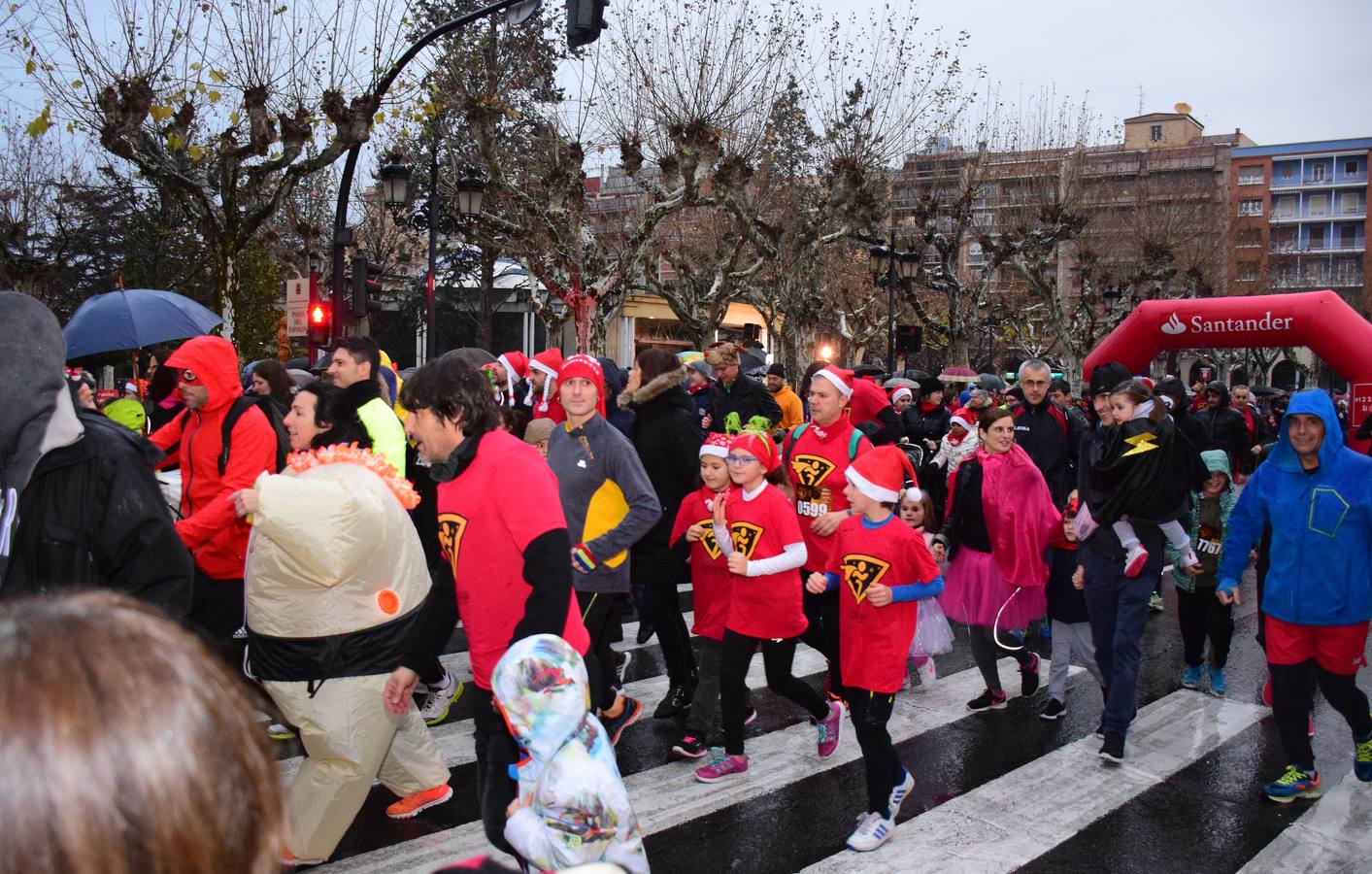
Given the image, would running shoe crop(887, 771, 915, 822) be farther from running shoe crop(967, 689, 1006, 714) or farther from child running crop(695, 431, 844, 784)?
running shoe crop(967, 689, 1006, 714)

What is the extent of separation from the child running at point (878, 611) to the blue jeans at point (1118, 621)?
5.01 feet

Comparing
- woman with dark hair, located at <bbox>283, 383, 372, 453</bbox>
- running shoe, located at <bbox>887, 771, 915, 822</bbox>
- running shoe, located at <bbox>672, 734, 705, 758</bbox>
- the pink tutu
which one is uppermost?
woman with dark hair, located at <bbox>283, 383, 372, 453</bbox>

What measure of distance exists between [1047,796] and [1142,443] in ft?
6.74

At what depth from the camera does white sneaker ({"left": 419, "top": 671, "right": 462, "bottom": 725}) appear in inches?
247

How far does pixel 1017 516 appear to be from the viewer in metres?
6.63

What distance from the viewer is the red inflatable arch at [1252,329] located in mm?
15555

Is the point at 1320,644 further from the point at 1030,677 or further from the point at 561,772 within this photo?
the point at 561,772

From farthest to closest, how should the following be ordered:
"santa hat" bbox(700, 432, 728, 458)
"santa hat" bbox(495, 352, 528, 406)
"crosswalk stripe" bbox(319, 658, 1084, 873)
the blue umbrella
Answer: "santa hat" bbox(495, 352, 528, 406)
the blue umbrella
"santa hat" bbox(700, 432, 728, 458)
"crosswalk stripe" bbox(319, 658, 1084, 873)

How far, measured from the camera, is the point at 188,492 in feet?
18.3

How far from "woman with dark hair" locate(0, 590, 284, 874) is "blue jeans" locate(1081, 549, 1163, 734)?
550 centimetres

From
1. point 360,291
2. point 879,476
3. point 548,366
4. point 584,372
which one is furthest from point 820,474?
point 360,291

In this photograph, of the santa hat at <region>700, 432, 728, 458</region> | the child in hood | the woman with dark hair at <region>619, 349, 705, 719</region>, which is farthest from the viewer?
the woman with dark hair at <region>619, 349, 705, 719</region>

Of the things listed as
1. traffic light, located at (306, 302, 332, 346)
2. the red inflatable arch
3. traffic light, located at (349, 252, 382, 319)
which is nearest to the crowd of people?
traffic light, located at (349, 252, 382, 319)

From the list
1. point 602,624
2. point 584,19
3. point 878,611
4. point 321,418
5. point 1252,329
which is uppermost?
point 584,19
